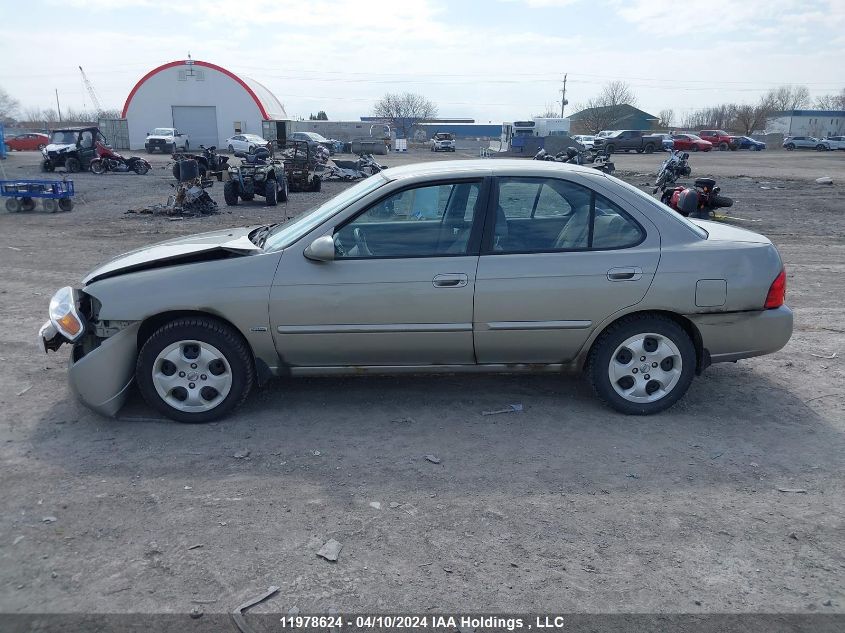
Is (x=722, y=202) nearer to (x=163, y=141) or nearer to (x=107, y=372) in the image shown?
(x=107, y=372)

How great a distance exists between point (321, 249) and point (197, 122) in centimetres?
5877

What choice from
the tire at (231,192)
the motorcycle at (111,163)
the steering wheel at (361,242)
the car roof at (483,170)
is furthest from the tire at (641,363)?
the motorcycle at (111,163)

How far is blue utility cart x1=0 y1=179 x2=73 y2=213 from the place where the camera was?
16406 millimetres

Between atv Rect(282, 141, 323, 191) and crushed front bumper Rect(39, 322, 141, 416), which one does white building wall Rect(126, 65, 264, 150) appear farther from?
crushed front bumper Rect(39, 322, 141, 416)

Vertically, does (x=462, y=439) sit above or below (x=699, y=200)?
below

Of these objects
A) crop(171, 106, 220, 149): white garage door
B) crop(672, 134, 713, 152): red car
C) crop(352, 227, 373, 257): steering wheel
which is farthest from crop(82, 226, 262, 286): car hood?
crop(171, 106, 220, 149): white garage door

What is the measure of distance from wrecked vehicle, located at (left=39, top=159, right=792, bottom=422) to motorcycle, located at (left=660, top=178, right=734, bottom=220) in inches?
320

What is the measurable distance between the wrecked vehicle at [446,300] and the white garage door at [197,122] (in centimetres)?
5671

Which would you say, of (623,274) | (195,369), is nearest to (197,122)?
(195,369)

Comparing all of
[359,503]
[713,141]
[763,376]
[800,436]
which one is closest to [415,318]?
[359,503]

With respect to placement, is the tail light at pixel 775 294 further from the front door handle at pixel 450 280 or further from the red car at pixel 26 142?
the red car at pixel 26 142

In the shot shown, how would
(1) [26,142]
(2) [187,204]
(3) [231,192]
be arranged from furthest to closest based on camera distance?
(1) [26,142] → (3) [231,192] → (2) [187,204]

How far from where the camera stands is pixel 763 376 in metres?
5.40

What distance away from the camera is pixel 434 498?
3.62 meters
